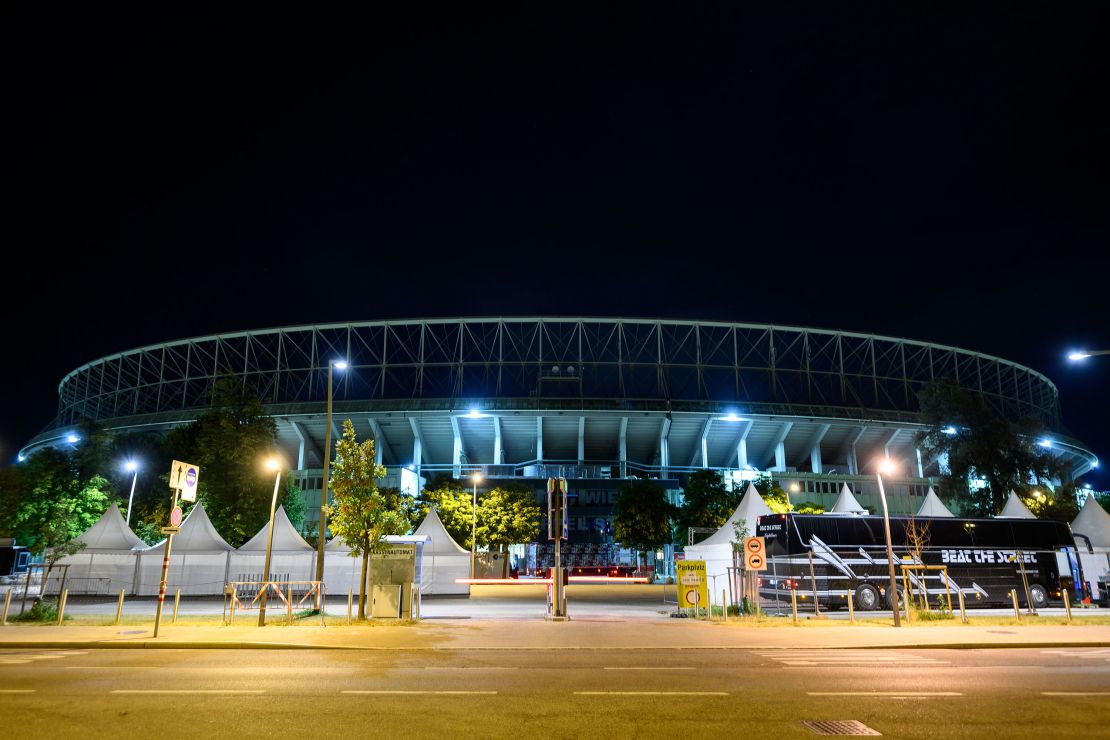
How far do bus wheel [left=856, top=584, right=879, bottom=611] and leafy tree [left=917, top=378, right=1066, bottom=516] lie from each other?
115 ft

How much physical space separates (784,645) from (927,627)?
249 inches

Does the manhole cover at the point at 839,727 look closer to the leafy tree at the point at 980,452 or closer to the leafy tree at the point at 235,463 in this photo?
the leafy tree at the point at 235,463

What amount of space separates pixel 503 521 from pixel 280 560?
1014 inches

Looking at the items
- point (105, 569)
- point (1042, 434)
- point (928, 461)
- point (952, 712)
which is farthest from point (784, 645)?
point (1042, 434)

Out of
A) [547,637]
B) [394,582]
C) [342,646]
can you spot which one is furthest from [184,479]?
[547,637]

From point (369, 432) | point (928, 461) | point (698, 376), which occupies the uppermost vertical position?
point (698, 376)

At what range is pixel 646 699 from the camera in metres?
9.63

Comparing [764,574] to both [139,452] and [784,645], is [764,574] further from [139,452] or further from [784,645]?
[139,452]

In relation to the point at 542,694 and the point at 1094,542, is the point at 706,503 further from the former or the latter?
the point at 542,694

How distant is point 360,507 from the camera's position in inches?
875

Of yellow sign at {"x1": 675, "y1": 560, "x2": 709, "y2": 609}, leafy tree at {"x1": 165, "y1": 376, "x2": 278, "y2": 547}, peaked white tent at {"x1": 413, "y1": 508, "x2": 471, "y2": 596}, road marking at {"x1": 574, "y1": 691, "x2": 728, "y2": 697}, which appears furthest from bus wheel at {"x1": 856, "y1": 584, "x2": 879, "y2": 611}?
leafy tree at {"x1": 165, "y1": 376, "x2": 278, "y2": 547}

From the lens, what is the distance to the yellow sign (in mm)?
24578

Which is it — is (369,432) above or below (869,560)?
above

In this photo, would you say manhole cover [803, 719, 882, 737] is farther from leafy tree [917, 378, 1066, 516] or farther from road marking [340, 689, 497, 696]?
leafy tree [917, 378, 1066, 516]
